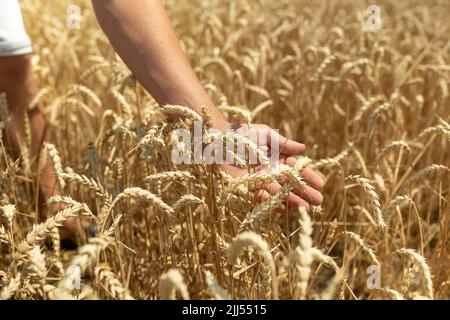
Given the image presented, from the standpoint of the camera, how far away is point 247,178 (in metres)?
0.97

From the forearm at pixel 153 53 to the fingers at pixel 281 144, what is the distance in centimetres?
10

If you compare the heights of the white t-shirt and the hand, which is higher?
the white t-shirt

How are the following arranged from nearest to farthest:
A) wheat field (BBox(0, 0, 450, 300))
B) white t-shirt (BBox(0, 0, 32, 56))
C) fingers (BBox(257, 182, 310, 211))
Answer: wheat field (BBox(0, 0, 450, 300)) → fingers (BBox(257, 182, 310, 211)) → white t-shirt (BBox(0, 0, 32, 56))

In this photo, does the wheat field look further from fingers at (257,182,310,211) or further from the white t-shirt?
the white t-shirt

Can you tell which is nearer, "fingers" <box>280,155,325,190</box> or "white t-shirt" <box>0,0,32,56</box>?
"fingers" <box>280,155,325,190</box>

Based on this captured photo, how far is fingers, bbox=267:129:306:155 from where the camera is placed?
3.99 feet

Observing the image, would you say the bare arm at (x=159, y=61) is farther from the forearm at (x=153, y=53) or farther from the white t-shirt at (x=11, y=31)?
the white t-shirt at (x=11, y=31)

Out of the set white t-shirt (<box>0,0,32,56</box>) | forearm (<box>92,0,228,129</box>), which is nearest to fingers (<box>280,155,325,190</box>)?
forearm (<box>92,0,228,129</box>)

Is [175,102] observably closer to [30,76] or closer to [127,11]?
[127,11]

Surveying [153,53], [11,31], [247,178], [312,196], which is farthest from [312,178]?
[11,31]

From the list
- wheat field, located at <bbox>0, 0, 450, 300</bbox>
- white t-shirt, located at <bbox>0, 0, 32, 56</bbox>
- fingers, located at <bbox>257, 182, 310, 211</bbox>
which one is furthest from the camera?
white t-shirt, located at <bbox>0, 0, 32, 56</bbox>

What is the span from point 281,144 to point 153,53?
0.32m

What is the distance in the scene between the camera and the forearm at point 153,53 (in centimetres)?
119

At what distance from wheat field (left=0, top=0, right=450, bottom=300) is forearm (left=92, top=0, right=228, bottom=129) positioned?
0.19 ft
